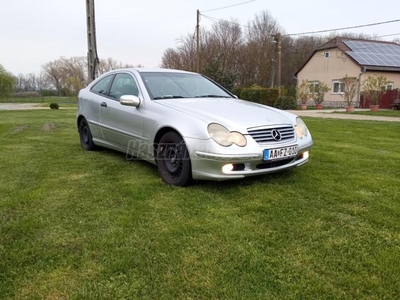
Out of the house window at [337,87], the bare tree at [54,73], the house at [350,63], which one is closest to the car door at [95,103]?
the house at [350,63]

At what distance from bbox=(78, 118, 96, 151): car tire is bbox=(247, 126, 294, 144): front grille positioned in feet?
10.0

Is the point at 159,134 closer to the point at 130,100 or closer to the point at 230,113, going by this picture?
the point at 130,100

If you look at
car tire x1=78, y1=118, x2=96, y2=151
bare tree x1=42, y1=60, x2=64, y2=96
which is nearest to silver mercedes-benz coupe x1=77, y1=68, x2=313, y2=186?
car tire x1=78, y1=118, x2=96, y2=151

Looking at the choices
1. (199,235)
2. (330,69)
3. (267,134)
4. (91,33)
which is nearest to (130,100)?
(267,134)

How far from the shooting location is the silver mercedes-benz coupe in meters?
3.27

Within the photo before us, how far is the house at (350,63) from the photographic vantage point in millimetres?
24812

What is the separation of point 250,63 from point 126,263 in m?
37.2

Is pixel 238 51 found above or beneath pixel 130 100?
above

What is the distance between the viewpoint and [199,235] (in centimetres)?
247

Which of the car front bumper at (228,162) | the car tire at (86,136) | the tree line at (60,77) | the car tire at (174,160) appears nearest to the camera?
the car front bumper at (228,162)

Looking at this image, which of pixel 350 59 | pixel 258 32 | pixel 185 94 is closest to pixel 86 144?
pixel 185 94

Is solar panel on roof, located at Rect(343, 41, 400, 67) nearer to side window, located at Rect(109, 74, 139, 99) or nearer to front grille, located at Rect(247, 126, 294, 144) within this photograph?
side window, located at Rect(109, 74, 139, 99)

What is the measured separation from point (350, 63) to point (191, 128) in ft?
83.3

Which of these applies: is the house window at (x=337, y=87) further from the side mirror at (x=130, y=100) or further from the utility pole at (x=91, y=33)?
the side mirror at (x=130, y=100)
